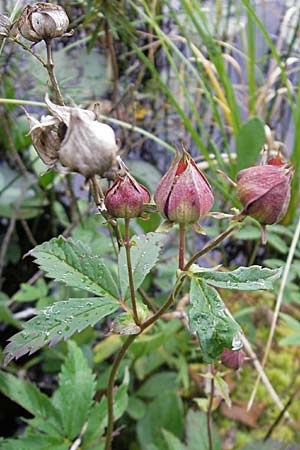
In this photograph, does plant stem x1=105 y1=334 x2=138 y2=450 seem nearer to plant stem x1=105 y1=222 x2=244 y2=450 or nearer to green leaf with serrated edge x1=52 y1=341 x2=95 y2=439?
plant stem x1=105 y1=222 x2=244 y2=450

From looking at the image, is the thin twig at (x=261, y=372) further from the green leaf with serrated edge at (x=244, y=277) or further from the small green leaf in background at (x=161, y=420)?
the green leaf with serrated edge at (x=244, y=277)

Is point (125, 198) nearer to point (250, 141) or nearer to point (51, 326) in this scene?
point (51, 326)

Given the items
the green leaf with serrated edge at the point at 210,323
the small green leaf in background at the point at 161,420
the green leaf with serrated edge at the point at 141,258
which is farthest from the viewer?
the small green leaf in background at the point at 161,420

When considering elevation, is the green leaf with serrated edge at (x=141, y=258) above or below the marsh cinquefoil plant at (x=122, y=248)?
below

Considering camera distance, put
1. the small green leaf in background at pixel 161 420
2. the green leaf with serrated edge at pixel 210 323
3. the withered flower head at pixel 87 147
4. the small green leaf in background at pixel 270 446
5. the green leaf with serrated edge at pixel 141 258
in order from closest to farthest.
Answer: the withered flower head at pixel 87 147 < the green leaf with serrated edge at pixel 210 323 < the green leaf with serrated edge at pixel 141 258 < the small green leaf in background at pixel 270 446 < the small green leaf in background at pixel 161 420

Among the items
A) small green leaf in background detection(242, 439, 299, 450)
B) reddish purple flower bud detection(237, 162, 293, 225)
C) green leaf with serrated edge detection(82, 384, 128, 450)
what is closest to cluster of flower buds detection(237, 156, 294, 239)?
reddish purple flower bud detection(237, 162, 293, 225)

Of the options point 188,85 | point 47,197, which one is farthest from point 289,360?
point 188,85

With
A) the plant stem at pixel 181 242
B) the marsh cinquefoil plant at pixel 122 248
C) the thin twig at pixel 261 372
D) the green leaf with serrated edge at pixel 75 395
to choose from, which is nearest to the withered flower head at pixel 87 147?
the marsh cinquefoil plant at pixel 122 248
